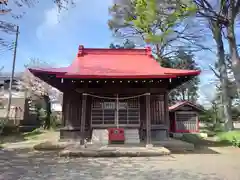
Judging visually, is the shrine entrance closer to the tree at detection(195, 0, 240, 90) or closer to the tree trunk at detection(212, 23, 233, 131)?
the tree at detection(195, 0, 240, 90)

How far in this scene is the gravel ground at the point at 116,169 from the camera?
15.6 ft

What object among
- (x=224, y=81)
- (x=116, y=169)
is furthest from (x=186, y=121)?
(x=116, y=169)

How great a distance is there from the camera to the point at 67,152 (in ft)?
23.1

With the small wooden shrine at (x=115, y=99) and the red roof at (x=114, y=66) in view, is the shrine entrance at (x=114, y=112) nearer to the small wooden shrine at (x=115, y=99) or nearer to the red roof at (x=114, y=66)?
the small wooden shrine at (x=115, y=99)

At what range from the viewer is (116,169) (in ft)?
17.8

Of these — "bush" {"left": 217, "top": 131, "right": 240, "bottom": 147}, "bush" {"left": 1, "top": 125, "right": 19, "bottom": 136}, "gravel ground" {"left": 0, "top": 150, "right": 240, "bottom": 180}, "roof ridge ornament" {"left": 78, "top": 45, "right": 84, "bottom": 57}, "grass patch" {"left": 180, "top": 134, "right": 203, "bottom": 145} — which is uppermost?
"roof ridge ornament" {"left": 78, "top": 45, "right": 84, "bottom": 57}

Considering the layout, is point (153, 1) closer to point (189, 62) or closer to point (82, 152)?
point (82, 152)

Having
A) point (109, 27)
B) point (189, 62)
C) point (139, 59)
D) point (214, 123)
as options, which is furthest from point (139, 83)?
point (189, 62)

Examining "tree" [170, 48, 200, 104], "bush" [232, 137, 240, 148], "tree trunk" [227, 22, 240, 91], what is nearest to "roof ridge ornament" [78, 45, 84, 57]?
"tree trunk" [227, 22, 240, 91]

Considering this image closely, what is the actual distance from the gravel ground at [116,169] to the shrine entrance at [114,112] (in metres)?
2.57

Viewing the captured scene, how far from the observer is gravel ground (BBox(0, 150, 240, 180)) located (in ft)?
15.6

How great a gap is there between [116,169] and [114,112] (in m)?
4.03

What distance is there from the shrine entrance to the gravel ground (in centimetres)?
257

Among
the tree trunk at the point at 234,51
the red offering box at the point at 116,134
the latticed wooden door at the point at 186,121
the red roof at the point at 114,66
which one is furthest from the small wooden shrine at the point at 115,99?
the latticed wooden door at the point at 186,121
